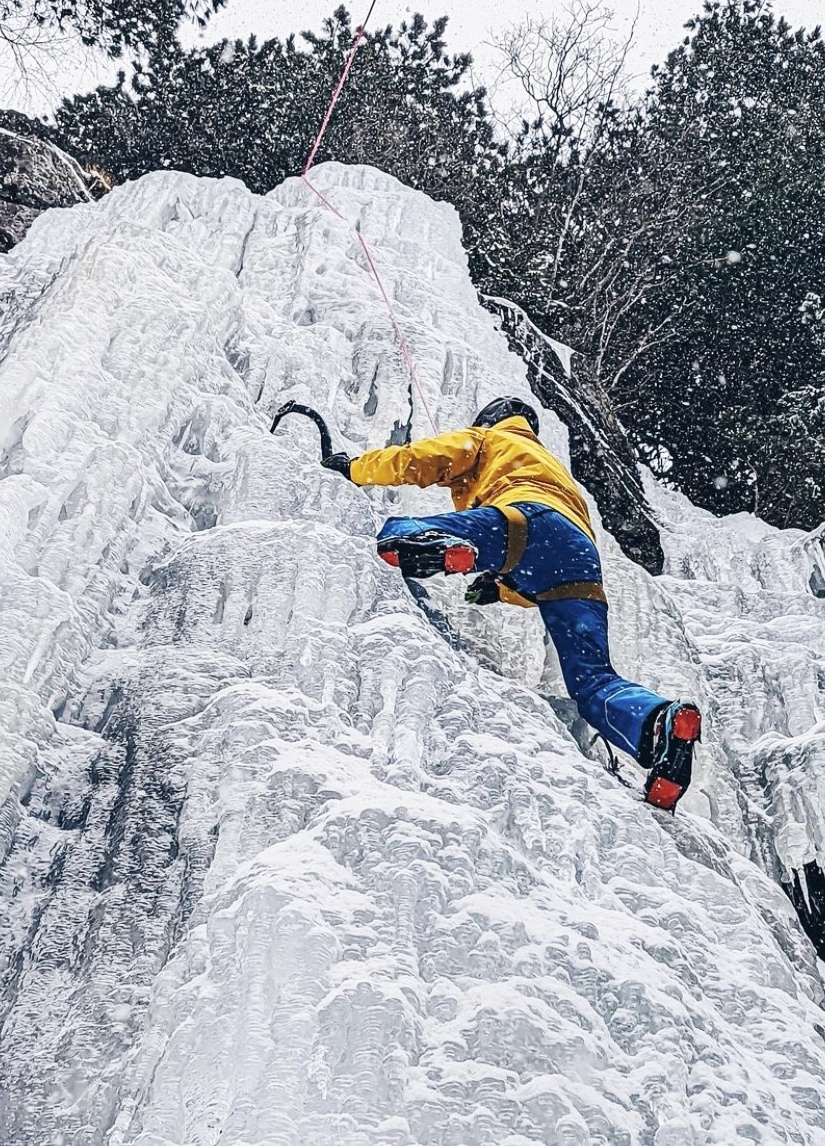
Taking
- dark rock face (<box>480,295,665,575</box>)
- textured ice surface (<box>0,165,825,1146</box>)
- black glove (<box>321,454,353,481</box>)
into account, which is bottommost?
textured ice surface (<box>0,165,825,1146</box>)

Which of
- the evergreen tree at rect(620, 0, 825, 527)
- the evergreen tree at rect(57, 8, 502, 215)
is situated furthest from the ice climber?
the evergreen tree at rect(57, 8, 502, 215)

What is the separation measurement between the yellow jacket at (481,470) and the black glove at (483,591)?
25 cm

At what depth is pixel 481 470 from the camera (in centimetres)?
419

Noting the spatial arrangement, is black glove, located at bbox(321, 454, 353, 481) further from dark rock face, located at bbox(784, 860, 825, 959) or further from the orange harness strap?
dark rock face, located at bbox(784, 860, 825, 959)

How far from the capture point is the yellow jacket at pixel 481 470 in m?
3.95

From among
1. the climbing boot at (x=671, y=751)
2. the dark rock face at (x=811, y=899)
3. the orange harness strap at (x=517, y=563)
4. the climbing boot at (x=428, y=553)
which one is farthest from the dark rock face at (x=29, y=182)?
the dark rock face at (x=811, y=899)

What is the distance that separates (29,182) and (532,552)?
14.8 ft

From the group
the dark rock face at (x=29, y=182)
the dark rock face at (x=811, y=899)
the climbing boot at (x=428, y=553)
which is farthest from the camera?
the dark rock face at (x=29, y=182)

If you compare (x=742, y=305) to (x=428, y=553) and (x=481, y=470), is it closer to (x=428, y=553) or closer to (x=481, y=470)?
(x=481, y=470)

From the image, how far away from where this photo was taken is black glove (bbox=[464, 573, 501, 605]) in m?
3.97

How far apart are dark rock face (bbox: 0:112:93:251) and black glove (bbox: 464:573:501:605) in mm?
3840

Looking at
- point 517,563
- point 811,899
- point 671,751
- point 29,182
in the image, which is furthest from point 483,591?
point 29,182

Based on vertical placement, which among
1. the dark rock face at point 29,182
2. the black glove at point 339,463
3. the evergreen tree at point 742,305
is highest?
the evergreen tree at point 742,305

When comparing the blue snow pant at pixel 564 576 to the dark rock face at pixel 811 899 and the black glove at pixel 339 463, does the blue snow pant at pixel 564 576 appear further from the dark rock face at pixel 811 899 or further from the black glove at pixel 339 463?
the dark rock face at pixel 811 899
